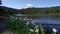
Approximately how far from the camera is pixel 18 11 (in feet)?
17.5

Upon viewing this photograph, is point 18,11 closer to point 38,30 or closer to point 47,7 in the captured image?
point 47,7

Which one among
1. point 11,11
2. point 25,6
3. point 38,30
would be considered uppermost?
point 38,30

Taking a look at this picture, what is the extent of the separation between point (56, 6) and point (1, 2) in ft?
4.93

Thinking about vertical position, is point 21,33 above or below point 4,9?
above

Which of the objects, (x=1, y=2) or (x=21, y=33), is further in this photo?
(x=1, y=2)

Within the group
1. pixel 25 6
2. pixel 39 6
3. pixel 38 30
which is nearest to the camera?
pixel 38 30

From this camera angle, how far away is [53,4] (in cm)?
526

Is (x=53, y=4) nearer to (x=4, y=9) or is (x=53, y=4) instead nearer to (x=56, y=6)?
(x=56, y=6)

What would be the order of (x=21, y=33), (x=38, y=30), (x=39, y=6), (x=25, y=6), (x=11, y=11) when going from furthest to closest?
(x=11, y=11), (x=39, y=6), (x=25, y=6), (x=21, y=33), (x=38, y=30)

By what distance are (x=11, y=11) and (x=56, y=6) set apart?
1271 millimetres

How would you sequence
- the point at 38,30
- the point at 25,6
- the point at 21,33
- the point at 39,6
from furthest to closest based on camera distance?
the point at 39,6 → the point at 25,6 → the point at 21,33 → the point at 38,30

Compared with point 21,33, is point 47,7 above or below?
below

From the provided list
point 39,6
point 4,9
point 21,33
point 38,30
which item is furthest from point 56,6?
point 38,30

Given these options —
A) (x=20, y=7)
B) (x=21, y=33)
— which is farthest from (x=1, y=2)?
(x=21, y=33)
